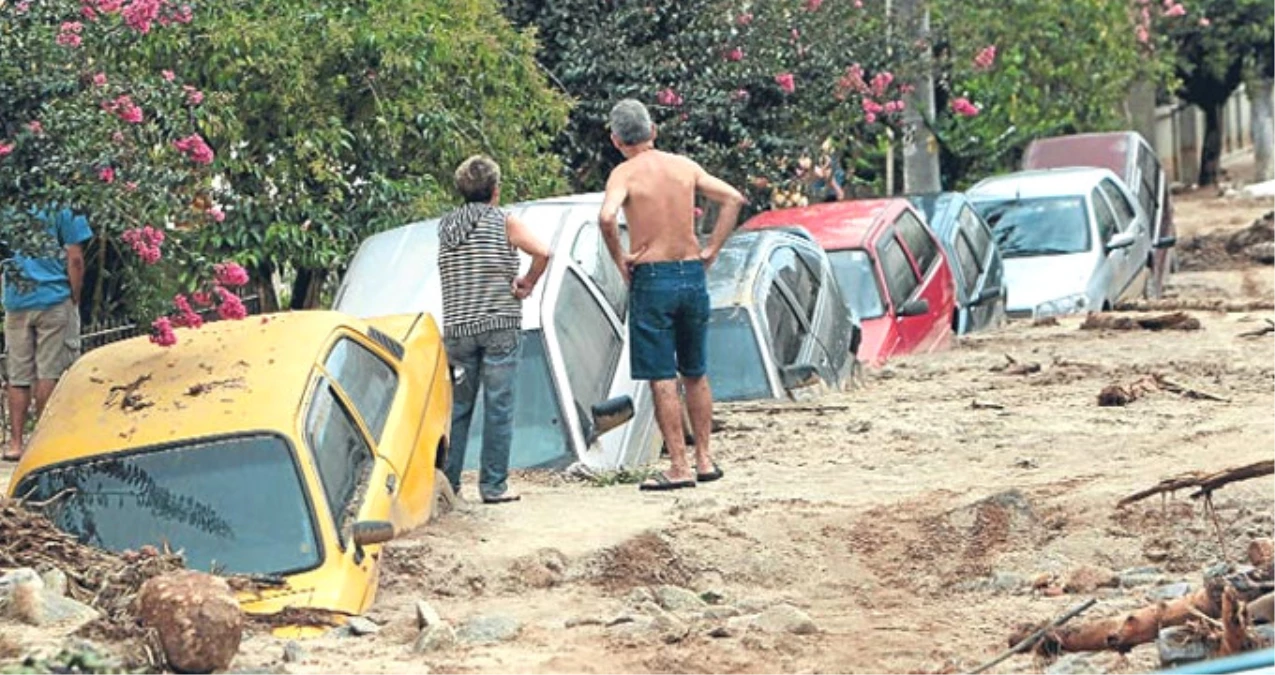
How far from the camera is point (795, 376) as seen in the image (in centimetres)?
1459

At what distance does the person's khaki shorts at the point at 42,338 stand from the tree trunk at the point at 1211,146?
33.9 meters

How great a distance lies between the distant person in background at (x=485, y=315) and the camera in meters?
11.2

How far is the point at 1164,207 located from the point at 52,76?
17.1 meters

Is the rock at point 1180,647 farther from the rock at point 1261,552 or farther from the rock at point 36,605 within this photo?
the rock at point 36,605

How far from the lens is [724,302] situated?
48.2 feet

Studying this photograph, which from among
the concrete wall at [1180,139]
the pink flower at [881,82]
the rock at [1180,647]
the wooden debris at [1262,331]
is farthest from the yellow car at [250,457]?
the concrete wall at [1180,139]

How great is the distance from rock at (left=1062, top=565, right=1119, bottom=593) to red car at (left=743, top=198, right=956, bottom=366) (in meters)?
7.82

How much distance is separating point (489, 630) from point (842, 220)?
10839 millimetres

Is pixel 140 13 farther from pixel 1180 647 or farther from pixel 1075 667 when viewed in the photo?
pixel 1180 647

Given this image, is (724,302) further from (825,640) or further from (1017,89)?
(1017,89)

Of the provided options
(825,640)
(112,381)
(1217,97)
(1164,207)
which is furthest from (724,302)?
(1217,97)

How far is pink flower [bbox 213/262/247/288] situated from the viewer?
1166 centimetres

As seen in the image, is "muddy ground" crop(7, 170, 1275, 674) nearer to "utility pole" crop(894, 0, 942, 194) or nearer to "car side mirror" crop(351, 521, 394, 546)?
"car side mirror" crop(351, 521, 394, 546)

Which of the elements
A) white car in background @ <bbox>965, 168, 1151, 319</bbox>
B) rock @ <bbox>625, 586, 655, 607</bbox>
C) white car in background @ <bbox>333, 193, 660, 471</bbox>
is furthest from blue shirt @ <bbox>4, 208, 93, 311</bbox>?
white car in background @ <bbox>965, 168, 1151, 319</bbox>
